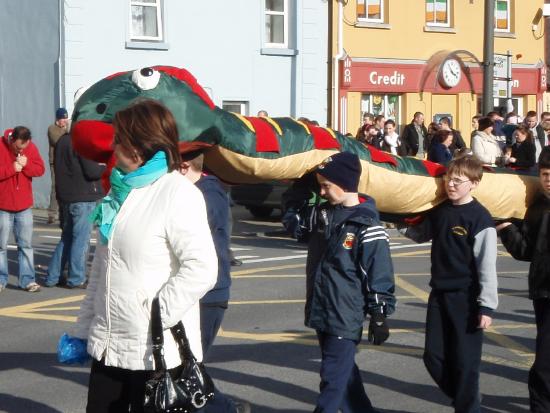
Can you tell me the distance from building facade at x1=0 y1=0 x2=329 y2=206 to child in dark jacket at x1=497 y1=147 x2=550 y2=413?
17217 mm

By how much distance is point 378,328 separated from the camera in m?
6.25

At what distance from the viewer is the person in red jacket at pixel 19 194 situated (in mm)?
11883

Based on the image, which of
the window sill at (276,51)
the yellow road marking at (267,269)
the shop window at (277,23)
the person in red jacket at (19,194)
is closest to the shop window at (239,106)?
the window sill at (276,51)

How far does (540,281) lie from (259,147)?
1.83 meters

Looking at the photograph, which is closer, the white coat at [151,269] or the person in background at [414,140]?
the white coat at [151,269]

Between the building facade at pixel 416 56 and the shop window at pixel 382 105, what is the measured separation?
0.08 feet

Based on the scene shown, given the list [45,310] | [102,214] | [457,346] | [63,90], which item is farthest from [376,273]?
[63,90]

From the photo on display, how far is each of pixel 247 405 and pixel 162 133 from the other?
2.69 meters

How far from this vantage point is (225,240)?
20.6 ft

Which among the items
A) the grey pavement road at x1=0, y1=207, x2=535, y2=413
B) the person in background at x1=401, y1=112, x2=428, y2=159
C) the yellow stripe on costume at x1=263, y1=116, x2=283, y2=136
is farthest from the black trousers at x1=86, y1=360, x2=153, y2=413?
the person in background at x1=401, y1=112, x2=428, y2=159

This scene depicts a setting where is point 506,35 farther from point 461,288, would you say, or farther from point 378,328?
point 378,328

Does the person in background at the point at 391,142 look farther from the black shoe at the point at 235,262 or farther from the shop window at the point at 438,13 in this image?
the black shoe at the point at 235,262

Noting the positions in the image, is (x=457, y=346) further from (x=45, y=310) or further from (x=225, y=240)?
(x=45, y=310)

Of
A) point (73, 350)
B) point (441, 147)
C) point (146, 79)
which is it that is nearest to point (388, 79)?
point (441, 147)
